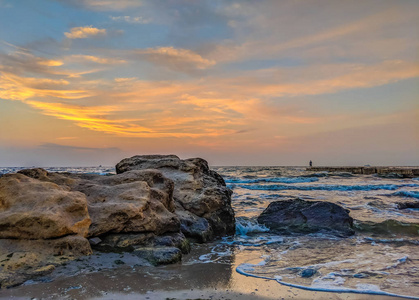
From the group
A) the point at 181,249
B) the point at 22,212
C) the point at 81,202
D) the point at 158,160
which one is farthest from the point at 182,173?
the point at 22,212

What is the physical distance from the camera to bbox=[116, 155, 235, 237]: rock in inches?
298

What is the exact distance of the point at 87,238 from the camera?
5.01 metres

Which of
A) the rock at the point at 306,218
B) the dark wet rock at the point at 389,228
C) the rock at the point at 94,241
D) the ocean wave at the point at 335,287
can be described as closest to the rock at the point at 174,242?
the rock at the point at 94,241

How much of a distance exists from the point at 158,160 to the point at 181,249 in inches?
135

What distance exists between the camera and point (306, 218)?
28.9 feet

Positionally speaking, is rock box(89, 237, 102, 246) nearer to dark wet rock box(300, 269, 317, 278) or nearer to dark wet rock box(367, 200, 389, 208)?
dark wet rock box(300, 269, 317, 278)

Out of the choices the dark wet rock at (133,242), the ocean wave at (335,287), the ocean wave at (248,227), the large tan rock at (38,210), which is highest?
the large tan rock at (38,210)

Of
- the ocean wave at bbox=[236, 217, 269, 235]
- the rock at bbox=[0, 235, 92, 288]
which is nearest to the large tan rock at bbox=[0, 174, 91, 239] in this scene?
the rock at bbox=[0, 235, 92, 288]

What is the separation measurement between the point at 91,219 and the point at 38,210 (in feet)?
2.67

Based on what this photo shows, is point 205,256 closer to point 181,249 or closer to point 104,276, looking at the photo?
point 181,249

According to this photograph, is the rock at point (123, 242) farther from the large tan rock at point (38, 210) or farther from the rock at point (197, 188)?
the rock at point (197, 188)

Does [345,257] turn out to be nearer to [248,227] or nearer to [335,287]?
[335,287]

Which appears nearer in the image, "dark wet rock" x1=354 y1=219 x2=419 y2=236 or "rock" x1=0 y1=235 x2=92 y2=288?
"rock" x1=0 y1=235 x2=92 y2=288

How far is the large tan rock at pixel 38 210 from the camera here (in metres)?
4.41
